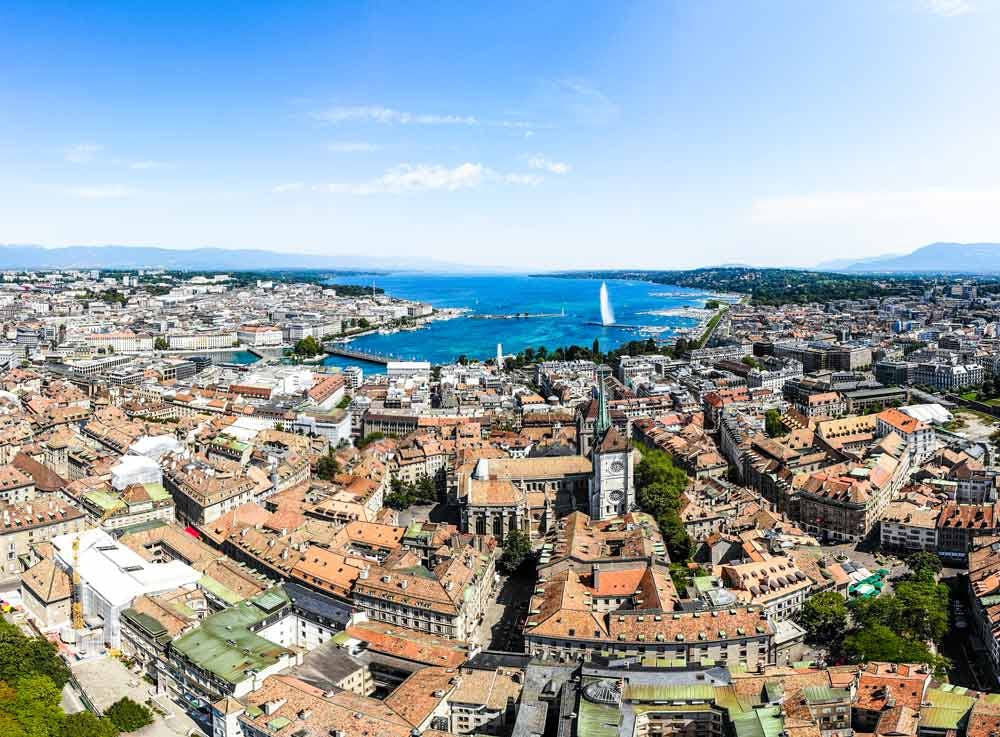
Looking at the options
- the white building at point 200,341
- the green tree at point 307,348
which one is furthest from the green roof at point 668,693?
the white building at point 200,341

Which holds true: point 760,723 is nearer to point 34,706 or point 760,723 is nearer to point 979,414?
point 34,706

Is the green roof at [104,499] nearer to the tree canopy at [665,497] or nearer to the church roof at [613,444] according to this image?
the church roof at [613,444]

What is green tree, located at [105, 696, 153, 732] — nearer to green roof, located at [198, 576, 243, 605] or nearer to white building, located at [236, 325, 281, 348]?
green roof, located at [198, 576, 243, 605]

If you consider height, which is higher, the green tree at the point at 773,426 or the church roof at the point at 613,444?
the church roof at the point at 613,444

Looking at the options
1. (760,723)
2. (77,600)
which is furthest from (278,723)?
(77,600)

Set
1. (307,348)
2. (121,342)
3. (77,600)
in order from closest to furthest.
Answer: (77,600) → (121,342) → (307,348)

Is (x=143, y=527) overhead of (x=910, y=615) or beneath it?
overhead

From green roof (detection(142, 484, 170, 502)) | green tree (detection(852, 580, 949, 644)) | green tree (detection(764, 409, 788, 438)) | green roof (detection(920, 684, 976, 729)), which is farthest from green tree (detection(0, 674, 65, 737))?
green tree (detection(764, 409, 788, 438))
